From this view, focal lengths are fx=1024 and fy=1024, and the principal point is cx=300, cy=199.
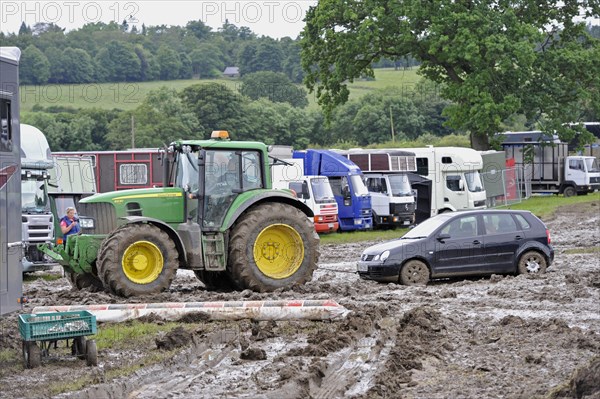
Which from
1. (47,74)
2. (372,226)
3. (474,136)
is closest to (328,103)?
(474,136)

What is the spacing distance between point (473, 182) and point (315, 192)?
9.52 meters

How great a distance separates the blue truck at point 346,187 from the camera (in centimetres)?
3709

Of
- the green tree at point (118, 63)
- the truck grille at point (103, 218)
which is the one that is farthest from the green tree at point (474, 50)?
the truck grille at point (103, 218)

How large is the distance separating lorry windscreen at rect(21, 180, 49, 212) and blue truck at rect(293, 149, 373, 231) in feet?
45.5

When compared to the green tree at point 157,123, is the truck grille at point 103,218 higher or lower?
lower

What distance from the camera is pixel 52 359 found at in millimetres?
12469

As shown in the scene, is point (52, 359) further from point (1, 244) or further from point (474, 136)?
point (474, 136)

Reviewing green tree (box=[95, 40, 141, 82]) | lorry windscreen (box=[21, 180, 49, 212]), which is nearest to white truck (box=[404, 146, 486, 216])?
lorry windscreen (box=[21, 180, 49, 212])

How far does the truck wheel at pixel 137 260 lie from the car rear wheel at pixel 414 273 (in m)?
5.06

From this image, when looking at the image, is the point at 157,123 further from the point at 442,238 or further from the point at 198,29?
the point at 198,29

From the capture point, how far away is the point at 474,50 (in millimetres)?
46906

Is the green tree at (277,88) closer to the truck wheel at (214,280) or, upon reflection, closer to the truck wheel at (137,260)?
the truck wheel at (214,280)

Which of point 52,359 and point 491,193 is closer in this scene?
Result: point 52,359

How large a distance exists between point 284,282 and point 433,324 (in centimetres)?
470
